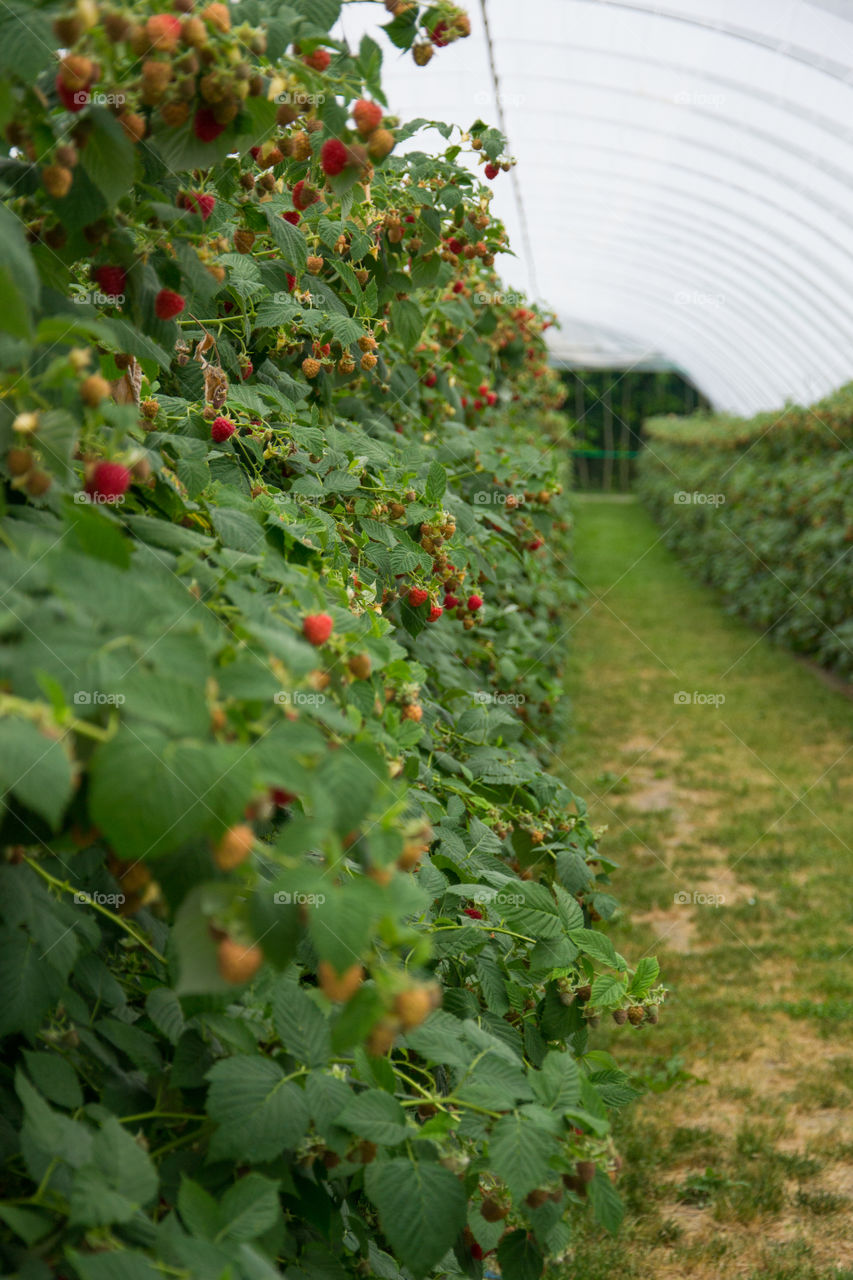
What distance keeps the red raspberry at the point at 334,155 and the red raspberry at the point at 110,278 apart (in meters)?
0.34

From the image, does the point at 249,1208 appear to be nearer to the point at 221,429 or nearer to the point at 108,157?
the point at 108,157

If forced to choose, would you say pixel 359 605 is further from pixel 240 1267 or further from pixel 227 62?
pixel 240 1267

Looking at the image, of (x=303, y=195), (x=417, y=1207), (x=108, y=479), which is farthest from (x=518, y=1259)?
(x=303, y=195)

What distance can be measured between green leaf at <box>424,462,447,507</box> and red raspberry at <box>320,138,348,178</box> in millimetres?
703

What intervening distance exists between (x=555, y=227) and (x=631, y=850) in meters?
10.8

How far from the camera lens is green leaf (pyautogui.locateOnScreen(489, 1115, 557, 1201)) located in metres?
1.08

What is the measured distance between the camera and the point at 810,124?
8109 mm

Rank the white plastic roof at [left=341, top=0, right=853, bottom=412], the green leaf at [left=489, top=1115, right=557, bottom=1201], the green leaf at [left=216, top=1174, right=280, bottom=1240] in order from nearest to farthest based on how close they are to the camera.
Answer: the green leaf at [left=216, top=1174, right=280, bottom=1240], the green leaf at [left=489, top=1115, right=557, bottom=1201], the white plastic roof at [left=341, top=0, right=853, bottom=412]

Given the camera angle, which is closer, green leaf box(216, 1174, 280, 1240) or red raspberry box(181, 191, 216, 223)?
green leaf box(216, 1174, 280, 1240)

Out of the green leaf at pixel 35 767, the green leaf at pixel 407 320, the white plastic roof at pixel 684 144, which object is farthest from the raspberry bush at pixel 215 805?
the white plastic roof at pixel 684 144

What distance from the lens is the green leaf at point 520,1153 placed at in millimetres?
1081

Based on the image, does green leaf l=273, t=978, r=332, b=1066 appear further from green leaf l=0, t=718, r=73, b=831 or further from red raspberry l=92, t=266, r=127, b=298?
red raspberry l=92, t=266, r=127, b=298

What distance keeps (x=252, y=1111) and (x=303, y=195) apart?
1.61 metres

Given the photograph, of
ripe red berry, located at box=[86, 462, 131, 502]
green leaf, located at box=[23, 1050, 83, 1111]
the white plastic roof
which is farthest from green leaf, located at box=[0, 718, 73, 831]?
the white plastic roof
